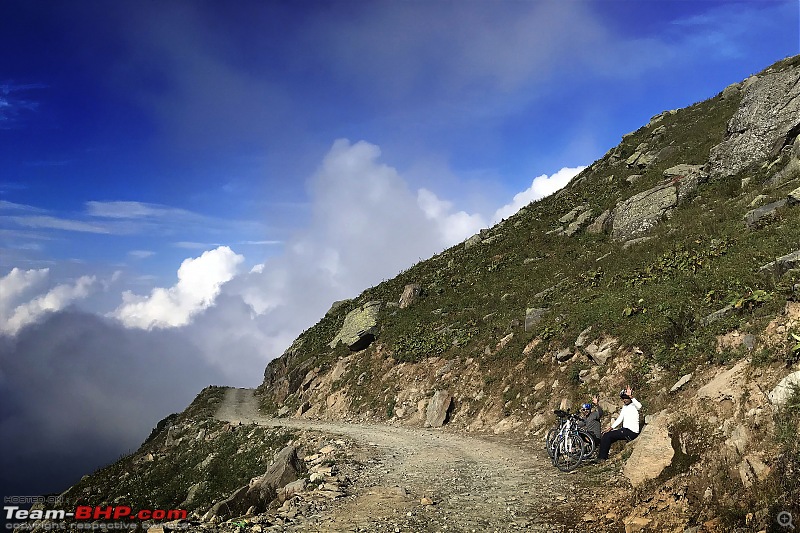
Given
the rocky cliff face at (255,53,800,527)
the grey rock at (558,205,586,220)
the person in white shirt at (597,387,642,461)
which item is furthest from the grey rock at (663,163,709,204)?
the person in white shirt at (597,387,642,461)

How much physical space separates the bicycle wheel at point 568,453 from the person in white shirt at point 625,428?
0.63 metres

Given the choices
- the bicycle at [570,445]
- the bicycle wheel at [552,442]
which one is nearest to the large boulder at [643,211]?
the bicycle wheel at [552,442]

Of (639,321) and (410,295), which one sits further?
(410,295)

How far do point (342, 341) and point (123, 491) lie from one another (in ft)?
67.3

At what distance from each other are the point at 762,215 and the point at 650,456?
1914 cm

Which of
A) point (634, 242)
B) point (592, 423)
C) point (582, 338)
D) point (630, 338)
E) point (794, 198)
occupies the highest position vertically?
point (634, 242)

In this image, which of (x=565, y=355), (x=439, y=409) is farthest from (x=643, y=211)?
(x=439, y=409)

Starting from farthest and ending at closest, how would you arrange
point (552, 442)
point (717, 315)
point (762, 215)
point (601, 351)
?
point (762, 215)
point (601, 351)
point (717, 315)
point (552, 442)

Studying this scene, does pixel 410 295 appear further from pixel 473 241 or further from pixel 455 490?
pixel 455 490

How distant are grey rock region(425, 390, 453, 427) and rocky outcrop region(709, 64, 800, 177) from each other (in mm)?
28250

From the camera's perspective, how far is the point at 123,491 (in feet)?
81.6

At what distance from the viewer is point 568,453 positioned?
13.0 m

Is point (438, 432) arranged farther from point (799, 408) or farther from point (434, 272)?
point (434, 272)

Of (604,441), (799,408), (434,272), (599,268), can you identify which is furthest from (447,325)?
(799,408)
